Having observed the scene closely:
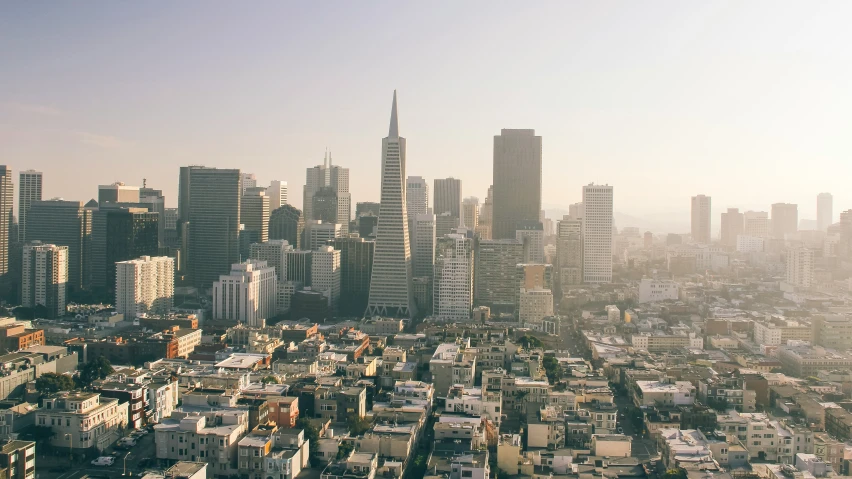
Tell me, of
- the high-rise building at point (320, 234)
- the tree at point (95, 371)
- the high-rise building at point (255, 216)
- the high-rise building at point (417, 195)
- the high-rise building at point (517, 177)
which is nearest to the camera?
the tree at point (95, 371)

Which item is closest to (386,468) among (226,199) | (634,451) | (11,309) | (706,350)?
(634,451)

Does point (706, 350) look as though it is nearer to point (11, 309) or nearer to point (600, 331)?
point (600, 331)

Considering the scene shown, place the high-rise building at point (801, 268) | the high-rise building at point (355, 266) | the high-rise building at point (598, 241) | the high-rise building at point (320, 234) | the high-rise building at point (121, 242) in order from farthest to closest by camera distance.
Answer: the high-rise building at point (598, 241), the high-rise building at point (320, 234), the high-rise building at point (801, 268), the high-rise building at point (355, 266), the high-rise building at point (121, 242)

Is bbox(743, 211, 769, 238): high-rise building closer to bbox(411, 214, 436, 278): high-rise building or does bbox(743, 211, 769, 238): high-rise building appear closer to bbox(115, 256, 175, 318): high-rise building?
bbox(411, 214, 436, 278): high-rise building

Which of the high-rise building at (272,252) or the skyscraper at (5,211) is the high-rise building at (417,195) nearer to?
the high-rise building at (272,252)

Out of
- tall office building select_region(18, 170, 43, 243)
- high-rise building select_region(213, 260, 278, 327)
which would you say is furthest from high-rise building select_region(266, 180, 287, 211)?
high-rise building select_region(213, 260, 278, 327)

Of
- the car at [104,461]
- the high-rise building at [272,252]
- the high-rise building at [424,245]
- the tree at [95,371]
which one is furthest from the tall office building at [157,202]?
the car at [104,461]

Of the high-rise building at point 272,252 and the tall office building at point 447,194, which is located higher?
the tall office building at point 447,194
